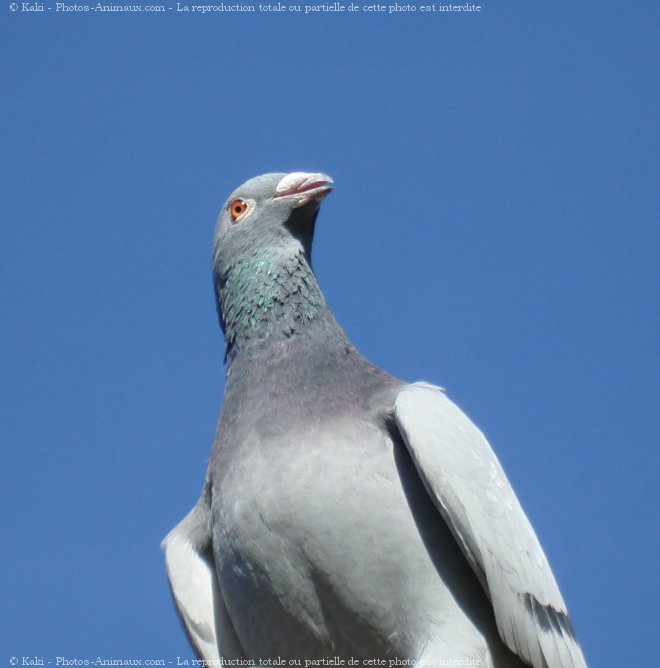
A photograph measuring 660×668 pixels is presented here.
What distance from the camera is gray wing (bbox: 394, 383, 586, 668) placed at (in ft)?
23.0

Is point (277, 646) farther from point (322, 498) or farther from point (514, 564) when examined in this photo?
point (514, 564)

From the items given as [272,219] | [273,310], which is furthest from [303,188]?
[273,310]

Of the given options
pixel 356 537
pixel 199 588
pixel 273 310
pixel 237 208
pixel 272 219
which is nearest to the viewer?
pixel 356 537

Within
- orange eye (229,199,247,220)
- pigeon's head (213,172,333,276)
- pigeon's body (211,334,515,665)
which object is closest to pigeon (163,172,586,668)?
pigeon's body (211,334,515,665)

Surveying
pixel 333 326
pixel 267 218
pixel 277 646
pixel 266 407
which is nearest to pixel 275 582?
pixel 277 646

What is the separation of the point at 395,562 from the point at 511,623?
26.9 inches

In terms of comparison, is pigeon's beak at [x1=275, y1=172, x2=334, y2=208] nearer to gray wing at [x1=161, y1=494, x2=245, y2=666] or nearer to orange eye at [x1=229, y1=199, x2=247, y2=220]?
orange eye at [x1=229, y1=199, x2=247, y2=220]

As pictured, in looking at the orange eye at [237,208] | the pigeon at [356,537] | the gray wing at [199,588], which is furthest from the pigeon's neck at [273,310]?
the gray wing at [199,588]

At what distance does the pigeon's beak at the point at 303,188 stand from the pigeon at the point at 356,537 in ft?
3.32

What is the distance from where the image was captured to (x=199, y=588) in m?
7.90

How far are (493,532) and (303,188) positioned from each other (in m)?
2.70

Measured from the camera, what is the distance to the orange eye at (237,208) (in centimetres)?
880

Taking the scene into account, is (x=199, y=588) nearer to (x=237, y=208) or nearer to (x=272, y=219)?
(x=272, y=219)

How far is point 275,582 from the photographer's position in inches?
286
